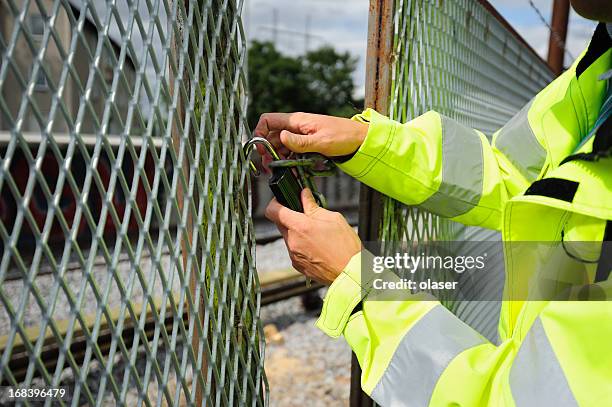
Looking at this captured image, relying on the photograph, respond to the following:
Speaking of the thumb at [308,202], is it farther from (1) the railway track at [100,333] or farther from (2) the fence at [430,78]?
(1) the railway track at [100,333]

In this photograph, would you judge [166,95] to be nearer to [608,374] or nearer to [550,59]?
[608,374]

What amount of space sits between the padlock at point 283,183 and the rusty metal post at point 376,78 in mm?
445

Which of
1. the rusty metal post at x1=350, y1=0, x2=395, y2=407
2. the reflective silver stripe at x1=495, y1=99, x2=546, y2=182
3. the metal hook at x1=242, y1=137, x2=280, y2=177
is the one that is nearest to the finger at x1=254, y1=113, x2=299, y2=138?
the metal hook at x1=242, y1=137, x2=280, y2=177

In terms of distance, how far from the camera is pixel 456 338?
1.23m

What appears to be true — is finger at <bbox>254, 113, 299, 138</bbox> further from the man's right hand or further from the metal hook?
the metal hook

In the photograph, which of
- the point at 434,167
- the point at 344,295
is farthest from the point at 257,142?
the point at 434,167

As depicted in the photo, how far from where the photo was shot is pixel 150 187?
4.29 ft

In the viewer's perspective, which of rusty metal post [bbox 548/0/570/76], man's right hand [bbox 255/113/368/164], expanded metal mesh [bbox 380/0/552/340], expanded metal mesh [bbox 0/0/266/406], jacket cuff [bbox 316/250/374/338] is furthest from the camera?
rusty metal post [bbox 548/0/570/76]

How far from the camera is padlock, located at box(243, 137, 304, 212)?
146 centimetres

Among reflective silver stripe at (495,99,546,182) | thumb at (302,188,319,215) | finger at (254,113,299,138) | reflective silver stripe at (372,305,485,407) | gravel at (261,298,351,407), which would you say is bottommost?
gravel at (261,298,351,407)

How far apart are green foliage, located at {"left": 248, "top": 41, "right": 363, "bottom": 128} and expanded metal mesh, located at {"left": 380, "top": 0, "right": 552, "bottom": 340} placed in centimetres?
2457

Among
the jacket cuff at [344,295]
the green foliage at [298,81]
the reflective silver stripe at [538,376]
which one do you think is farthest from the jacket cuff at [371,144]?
the green foliage at [298,81]

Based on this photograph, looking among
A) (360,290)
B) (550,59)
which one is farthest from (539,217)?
(550,59)

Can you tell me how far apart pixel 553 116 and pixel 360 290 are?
84cm
